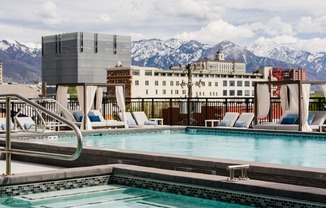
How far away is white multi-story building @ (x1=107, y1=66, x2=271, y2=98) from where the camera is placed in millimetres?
135875

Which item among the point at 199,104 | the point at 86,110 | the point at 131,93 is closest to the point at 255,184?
the point at 86,110

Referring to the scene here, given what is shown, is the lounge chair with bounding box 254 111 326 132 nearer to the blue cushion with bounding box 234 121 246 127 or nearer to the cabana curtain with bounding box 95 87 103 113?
the blue cushion with bounding box 234 121 246 127

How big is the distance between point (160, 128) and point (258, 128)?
Answer: 2590mm

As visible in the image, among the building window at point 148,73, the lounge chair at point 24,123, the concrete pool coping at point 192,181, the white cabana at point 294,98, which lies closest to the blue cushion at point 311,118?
the white cabana at point 294,98

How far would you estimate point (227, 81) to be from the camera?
518 ft

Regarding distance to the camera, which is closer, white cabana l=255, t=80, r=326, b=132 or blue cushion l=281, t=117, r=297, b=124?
white cabana l=255, t=80, r=326, b=132

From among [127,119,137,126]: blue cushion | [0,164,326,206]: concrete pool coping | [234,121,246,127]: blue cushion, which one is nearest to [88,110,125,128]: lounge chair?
[127,119,137,126]: blue cushion

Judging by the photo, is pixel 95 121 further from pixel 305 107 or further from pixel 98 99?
pixel 305 107

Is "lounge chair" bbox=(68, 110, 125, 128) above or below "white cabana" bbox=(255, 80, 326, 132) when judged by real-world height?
below

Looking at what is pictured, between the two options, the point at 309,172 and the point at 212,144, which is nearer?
the point at 309,172

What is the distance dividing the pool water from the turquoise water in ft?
11.0

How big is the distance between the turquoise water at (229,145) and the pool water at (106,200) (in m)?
3.34

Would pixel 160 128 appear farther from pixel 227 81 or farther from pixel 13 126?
pixel 227 81

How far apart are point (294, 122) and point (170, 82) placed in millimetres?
129126
